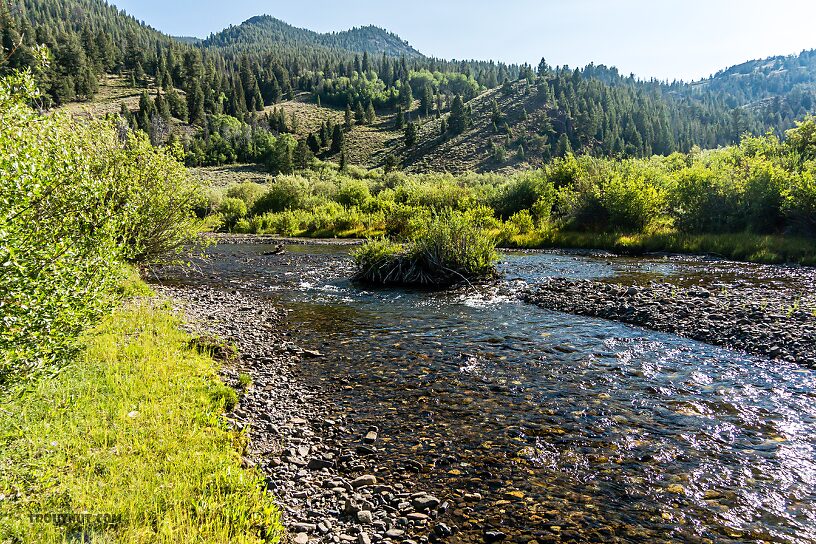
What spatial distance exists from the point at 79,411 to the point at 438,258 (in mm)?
17558

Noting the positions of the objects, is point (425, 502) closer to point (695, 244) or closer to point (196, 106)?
point (695, 244)

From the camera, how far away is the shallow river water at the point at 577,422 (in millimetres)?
6516

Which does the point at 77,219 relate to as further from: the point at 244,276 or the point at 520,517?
the point at 244,276

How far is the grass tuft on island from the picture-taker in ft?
75.9

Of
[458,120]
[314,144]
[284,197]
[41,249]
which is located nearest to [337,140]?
[314,144]

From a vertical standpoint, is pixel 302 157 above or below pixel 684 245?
above

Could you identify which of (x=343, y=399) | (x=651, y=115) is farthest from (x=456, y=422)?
(x=651, y=115)

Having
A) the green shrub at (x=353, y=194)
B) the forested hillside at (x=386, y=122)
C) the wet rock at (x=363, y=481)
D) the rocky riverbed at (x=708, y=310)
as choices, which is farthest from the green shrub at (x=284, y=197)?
the wet rock at (x=363, y=481)

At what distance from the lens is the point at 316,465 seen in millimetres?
7727

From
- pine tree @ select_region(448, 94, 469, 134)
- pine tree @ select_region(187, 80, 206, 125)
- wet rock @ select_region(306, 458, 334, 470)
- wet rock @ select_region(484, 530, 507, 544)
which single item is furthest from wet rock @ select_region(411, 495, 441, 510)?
pine tree @ select_region(187, 80, 206, 125)

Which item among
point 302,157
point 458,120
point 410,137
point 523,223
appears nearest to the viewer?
point 523,223

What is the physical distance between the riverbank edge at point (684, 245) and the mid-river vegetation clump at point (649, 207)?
71 millimetres

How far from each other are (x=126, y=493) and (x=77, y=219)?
4.59 meters

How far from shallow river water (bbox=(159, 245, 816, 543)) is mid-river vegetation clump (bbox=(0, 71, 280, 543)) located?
115 inches
